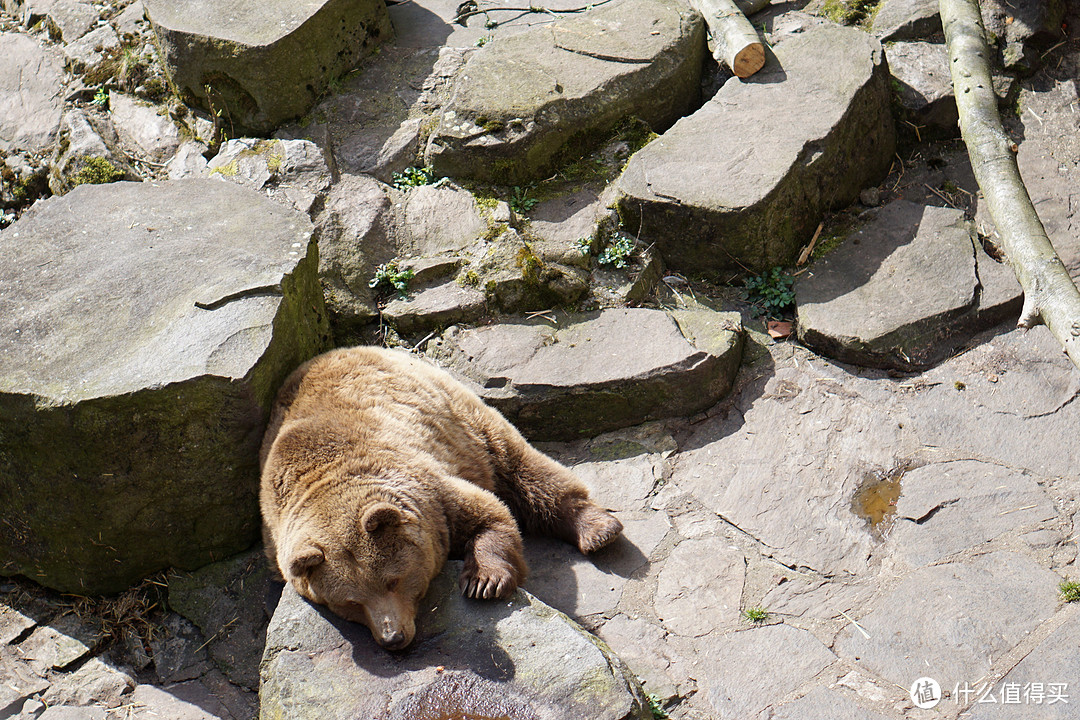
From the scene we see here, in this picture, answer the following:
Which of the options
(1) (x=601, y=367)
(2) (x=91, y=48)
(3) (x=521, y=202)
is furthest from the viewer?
(2) (x=91, y=48)

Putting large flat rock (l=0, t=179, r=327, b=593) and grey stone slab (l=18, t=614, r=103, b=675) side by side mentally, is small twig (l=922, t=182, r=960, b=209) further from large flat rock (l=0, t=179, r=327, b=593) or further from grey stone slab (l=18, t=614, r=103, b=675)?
grey stone slab (l=18, t=614, r=103, b=675)

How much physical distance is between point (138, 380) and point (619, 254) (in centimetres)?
327

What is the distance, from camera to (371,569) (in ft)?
13.5

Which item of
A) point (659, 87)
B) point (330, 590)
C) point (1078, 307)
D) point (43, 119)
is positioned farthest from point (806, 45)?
point (43, 119)

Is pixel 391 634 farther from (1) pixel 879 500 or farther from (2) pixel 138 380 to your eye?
(1) pixel 879 500

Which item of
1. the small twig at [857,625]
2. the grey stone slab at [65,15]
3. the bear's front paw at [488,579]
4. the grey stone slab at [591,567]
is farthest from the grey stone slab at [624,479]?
the grey stone slab at [65,15]

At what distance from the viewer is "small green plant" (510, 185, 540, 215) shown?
668 cm

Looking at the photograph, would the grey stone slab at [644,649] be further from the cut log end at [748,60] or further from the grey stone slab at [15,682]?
the cut log end at [748,60]

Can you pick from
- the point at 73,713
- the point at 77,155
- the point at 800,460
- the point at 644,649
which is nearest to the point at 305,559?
the point at 73,713

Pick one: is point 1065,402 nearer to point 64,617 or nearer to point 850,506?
point 850,506

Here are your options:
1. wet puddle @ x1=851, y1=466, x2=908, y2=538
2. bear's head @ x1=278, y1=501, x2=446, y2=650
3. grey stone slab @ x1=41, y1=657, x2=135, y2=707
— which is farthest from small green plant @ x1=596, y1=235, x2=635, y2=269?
grey stone slab @ x1=41, y1=657, x2=135, y2=707

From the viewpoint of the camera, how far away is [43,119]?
24.6 ft

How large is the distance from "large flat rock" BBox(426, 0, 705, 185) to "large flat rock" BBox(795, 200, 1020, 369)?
75.8 inches

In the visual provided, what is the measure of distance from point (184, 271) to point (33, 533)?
165 cm
